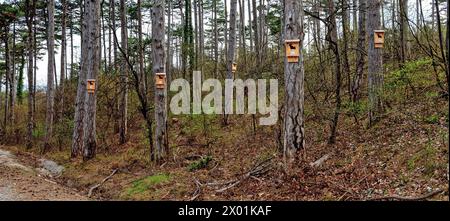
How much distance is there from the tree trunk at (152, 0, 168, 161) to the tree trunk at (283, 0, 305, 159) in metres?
3.57

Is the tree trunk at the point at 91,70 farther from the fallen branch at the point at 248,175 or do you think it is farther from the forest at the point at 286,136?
the fallen branch at the point at 248,175

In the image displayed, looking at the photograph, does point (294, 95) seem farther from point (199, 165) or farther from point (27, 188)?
point (27, 188)

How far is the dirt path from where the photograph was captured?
6.41m

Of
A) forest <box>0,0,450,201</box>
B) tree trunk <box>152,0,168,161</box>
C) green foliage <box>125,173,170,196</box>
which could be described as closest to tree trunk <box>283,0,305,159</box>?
forest <box>0,0,450,201</box>

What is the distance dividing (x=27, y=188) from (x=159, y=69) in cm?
360

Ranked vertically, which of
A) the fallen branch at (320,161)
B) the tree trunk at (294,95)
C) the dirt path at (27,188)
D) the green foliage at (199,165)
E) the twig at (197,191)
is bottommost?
the dirt path at (27,188)

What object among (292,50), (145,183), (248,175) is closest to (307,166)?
(248,175)

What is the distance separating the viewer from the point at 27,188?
724cm

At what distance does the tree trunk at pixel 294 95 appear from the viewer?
600 cm

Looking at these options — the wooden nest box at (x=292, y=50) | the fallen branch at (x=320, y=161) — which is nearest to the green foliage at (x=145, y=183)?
the fallen branch at (x=320, y=161)

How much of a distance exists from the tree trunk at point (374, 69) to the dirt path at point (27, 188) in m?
5.95

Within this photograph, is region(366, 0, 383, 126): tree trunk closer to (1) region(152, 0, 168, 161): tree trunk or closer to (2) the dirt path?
(1) region(152, 0, 168, 161): tree trunk
